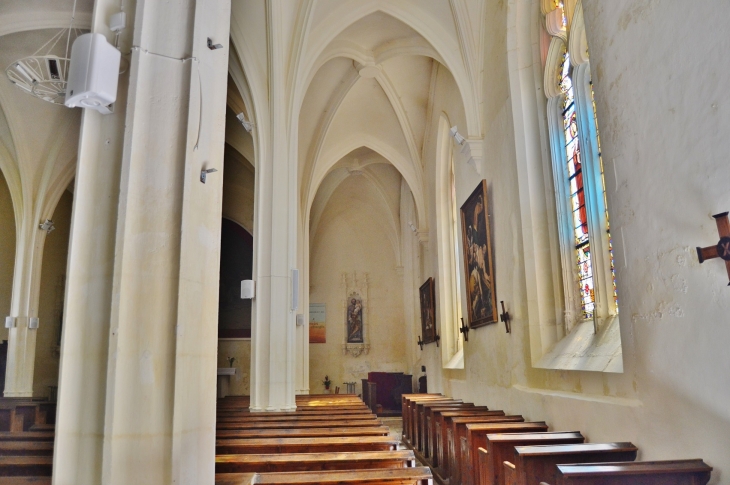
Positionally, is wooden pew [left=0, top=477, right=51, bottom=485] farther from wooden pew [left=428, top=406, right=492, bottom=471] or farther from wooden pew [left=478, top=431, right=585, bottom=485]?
wooden pew [left=428, top=406, right=492, bottom=471]

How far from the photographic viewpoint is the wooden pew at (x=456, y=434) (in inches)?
241

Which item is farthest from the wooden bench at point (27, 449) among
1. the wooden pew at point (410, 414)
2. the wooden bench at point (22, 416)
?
the wooden pew at point (410, 414)

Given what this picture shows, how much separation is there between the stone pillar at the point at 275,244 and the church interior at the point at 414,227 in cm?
4

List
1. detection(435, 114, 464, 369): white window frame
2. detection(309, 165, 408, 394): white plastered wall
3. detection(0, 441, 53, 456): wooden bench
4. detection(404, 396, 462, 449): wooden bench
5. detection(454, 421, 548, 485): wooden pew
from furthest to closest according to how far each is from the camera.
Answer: detection(309, 165, 408, 394): white plastered wall → detection(435, 114, 464, 369): white window frame → detection(404, 396, 462, 449): wooden bench → detection(454, 421, 548, 485): wooden pew → detection(0, 441, 53, 456): wooden bench

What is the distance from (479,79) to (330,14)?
113 inches

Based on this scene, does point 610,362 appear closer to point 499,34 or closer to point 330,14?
point 499,34

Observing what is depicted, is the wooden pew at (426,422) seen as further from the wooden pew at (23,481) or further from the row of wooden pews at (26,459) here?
the wooden pew at (23,481)

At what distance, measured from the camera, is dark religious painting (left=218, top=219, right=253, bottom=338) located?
17.3 m

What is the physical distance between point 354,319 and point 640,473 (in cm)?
1553

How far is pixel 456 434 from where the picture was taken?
20.5ft

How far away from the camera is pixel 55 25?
915cm

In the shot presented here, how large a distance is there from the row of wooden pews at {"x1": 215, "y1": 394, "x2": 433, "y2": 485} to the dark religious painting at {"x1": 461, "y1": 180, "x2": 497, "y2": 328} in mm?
2847

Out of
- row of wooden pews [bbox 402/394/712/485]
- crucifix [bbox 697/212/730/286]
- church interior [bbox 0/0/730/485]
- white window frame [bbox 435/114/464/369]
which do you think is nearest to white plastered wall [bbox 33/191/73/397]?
church interior [bbox 0/0/730/485]

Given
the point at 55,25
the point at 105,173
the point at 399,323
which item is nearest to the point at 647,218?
the point at 105,173
